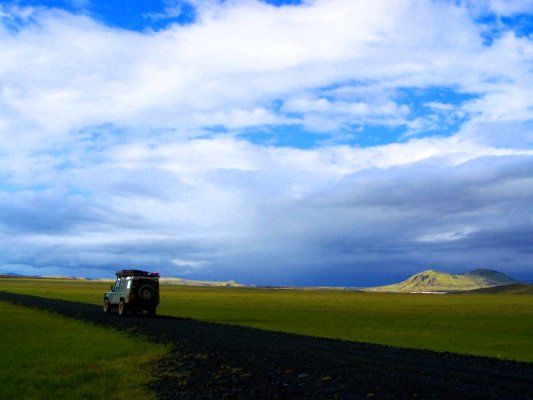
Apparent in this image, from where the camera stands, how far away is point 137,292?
46156 millimetres

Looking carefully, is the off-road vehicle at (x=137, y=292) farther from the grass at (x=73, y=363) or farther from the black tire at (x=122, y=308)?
the grass at (x=73, y=363)

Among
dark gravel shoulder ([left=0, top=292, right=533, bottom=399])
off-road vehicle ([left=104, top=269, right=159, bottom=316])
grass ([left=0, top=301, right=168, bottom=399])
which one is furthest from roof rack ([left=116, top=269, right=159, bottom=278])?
dark gravel shoulder ([left=0, top=292, right=533, bottom=399])

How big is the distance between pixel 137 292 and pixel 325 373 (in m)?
30.8

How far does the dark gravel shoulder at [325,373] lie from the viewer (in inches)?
607

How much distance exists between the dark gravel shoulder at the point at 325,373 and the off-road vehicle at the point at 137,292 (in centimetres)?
1915

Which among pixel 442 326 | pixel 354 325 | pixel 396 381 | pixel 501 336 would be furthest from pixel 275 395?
pixel 442 326

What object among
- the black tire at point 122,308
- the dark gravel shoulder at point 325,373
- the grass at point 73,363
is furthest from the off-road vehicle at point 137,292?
the dark gravel shoulder at point 325,373

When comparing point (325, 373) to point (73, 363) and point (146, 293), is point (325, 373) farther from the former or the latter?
point (146, 293)

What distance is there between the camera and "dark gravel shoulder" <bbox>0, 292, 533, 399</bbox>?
15430mm

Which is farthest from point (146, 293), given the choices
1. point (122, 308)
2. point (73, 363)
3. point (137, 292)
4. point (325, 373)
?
point (325, 373)

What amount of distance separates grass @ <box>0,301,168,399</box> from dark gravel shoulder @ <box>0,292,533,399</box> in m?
1.07

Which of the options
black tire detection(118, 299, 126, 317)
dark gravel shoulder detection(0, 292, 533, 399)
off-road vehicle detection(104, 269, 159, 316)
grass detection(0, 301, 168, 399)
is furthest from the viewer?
black tire detection(118, 299, 126, 317)

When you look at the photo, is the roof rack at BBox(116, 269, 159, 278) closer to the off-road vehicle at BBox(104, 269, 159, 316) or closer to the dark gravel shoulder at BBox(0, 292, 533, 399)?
the off-road vehicle at BBox(104, 269, 159, 316)

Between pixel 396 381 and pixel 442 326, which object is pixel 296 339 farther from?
pixel 442 326
